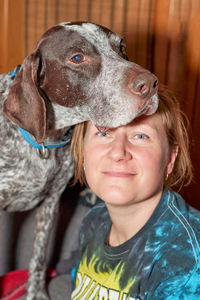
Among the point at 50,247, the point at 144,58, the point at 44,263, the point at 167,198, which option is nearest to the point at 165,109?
the point at 167,198

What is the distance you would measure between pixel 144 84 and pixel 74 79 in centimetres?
35

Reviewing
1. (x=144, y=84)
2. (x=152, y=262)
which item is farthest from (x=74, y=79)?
(x=152, y=262)

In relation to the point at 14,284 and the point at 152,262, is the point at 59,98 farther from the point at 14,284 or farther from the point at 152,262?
the point at 14,284

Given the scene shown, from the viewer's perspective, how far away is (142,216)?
1.79 metres

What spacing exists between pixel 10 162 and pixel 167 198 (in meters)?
0.77

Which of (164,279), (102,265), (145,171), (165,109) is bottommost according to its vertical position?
(102,265)

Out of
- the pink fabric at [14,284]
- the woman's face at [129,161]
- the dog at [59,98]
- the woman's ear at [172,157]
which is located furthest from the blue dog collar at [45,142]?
the pink fabric at [14,284]

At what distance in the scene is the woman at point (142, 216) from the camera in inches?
59.7

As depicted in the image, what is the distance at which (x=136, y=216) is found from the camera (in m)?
1.79

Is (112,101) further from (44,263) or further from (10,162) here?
(44,263)

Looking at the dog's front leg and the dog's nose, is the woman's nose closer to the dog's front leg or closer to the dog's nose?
the dog's nose

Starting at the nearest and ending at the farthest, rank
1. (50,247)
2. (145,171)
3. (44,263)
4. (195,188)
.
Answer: (145,171), (44,263), (50,247), (195,188)

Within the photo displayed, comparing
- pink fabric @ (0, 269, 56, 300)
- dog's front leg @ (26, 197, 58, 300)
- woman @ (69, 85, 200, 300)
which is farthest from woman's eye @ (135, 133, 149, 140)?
pink fabric @ (0, 269, 56, 300)

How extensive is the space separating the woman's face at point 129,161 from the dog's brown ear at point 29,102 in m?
0.24
